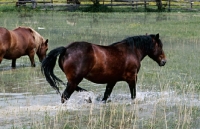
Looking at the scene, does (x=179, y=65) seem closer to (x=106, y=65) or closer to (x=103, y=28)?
(x=106, y=65)

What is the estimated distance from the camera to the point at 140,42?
10.1m

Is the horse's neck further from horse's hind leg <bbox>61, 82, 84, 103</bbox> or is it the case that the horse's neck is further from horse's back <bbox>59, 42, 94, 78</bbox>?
horse's hind leg <bbox>61, 82, 84, 103</bbox>

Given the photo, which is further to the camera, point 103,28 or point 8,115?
point 103,28

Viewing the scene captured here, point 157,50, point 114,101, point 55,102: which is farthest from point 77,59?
point 157,50

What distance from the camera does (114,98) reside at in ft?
33.7

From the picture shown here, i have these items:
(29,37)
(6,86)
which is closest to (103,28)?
(29,37)

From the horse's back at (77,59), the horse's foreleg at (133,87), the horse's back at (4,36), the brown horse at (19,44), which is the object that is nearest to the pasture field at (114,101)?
the horse's foreleg at (133,87)

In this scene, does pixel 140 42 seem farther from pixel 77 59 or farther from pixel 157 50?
pixel 77 59

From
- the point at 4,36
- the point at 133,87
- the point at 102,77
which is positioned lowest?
the point at 133,87

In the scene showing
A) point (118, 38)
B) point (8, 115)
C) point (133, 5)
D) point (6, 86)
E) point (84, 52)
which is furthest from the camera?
point (133, 5)

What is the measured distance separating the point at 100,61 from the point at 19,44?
18.5ft

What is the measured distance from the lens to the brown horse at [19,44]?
45.2ft

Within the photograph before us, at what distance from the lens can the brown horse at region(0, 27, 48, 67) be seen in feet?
45.2

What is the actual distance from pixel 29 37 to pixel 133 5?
3020 centimetres
